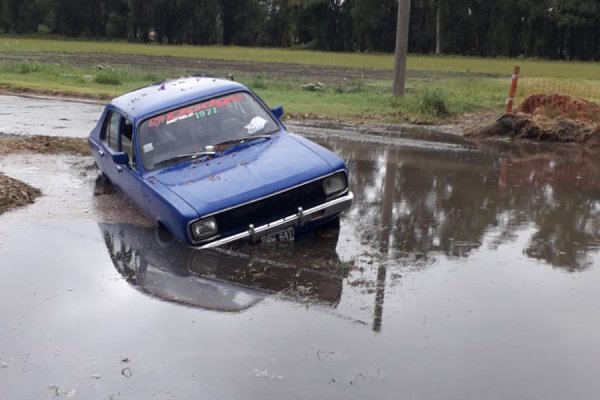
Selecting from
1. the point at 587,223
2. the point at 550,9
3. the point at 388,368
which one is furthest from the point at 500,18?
the point at 388,368

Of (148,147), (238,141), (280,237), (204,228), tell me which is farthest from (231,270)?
(148,147)

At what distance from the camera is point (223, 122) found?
792 cm

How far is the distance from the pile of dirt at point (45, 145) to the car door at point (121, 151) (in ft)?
11.6

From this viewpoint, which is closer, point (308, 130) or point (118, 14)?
point (308, 130)

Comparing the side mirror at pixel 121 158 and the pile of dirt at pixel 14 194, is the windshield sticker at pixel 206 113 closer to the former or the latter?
the side mirror at pixel 121 158

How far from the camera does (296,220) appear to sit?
6.82 m

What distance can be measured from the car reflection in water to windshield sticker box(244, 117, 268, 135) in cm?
136

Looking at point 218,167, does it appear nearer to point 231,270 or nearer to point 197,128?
point 197,128

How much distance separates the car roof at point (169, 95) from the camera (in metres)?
8.01

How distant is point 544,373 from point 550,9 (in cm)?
6421

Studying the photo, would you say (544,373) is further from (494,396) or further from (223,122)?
(223,122)

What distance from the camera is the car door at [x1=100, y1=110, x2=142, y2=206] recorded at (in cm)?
780

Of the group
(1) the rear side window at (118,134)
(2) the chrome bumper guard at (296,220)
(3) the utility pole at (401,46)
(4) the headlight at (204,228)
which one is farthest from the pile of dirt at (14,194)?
(3) the utility pole at (401,46)

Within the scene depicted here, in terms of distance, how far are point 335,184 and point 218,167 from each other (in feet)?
3.96
